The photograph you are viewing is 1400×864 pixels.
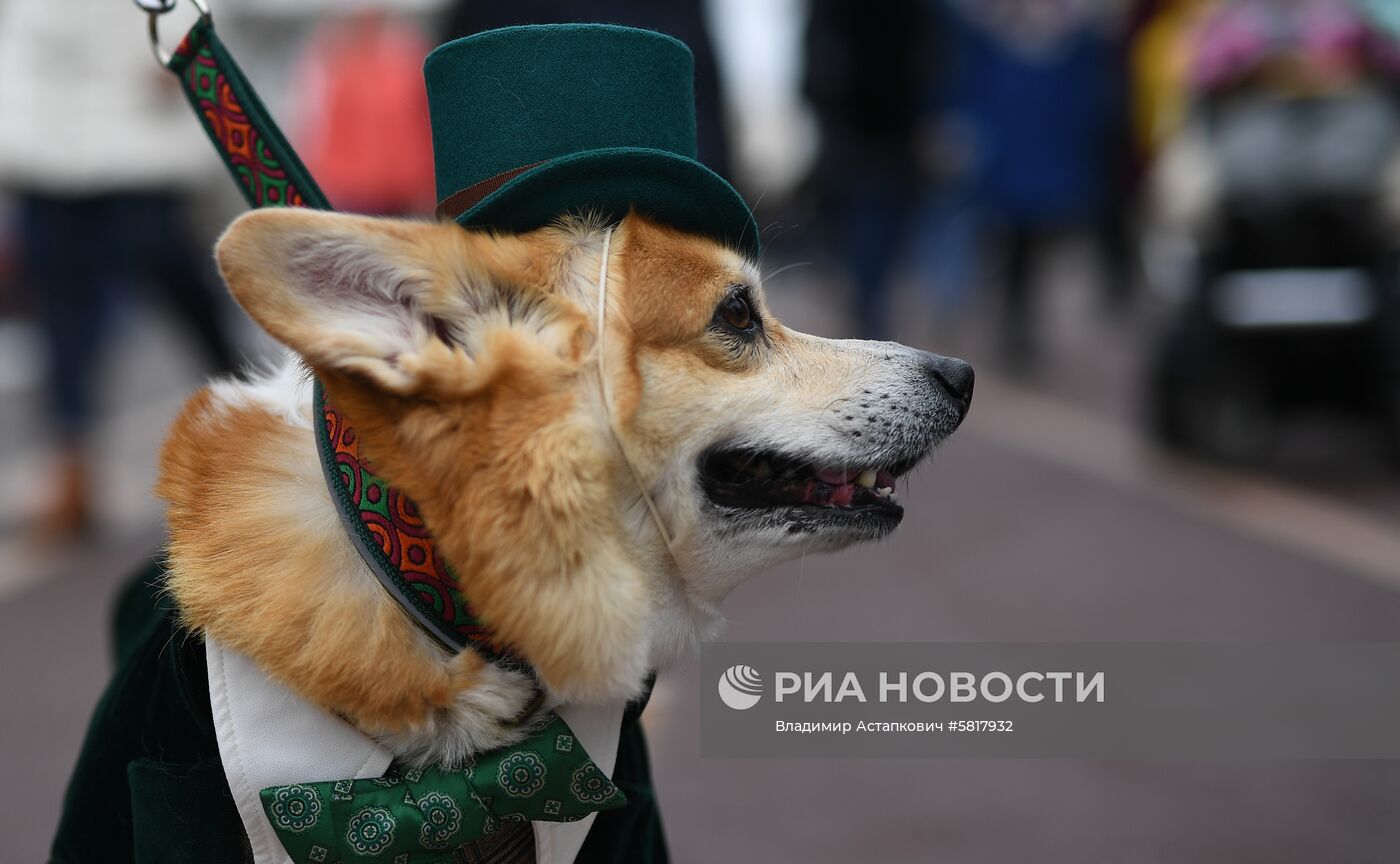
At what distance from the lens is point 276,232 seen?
5.47ft

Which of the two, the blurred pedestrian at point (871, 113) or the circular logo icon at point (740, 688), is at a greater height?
the blurred pedestrian at point (871, 113)

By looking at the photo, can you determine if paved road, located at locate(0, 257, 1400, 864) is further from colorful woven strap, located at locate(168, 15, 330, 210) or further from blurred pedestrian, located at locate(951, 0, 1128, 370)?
blurred pedestrian, located at locate(951, 0, 1128, 370)

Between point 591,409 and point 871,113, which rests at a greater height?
point 871,113

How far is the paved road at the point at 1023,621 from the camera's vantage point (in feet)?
10.5

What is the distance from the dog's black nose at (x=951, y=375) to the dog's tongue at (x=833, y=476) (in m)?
0.21

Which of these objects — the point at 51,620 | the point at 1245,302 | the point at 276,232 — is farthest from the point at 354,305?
the point at 1245,302

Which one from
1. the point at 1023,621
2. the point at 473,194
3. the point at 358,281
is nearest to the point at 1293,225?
the point at 1023,621

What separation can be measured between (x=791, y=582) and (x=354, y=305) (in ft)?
11.1

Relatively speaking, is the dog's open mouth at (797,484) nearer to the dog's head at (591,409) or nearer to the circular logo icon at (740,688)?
the dog's head at (591,409)

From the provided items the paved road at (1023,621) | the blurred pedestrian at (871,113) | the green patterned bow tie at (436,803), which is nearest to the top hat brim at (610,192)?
the green patterned bow tie at (436,803)

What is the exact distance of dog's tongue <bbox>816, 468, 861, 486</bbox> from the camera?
2125 mm

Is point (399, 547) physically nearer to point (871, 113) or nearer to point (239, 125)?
point (239, 125)

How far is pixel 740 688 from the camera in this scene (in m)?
2.39

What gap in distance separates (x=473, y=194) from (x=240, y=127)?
455 millimetres
